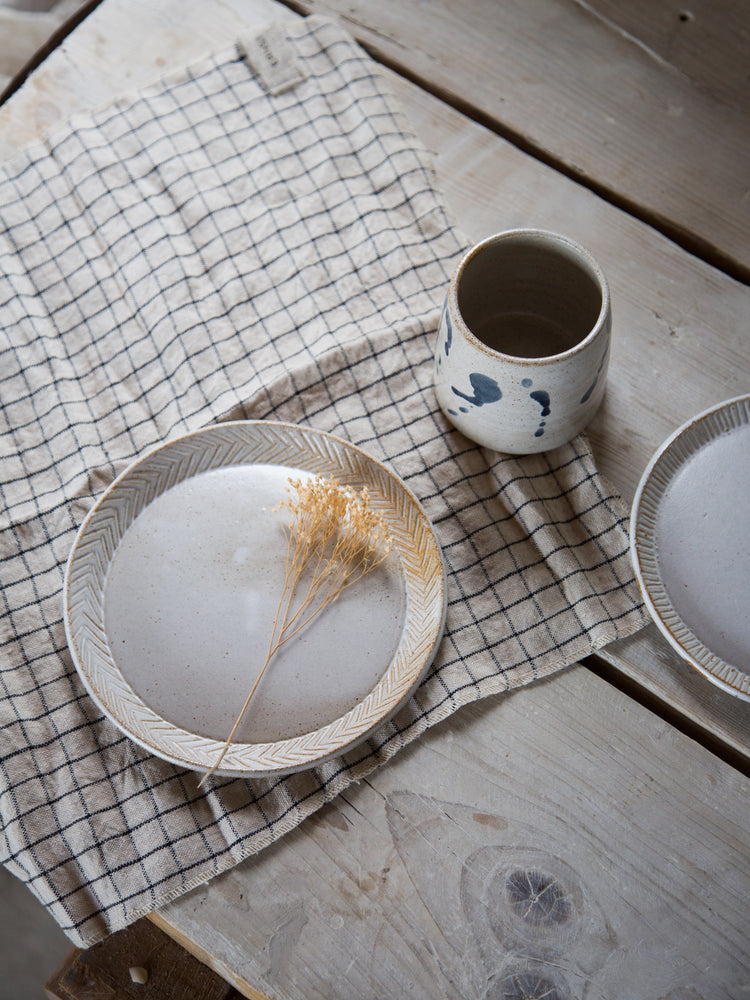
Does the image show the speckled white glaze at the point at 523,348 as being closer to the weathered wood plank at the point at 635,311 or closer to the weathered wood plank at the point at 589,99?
the weathered wood plank at the point at 635,311

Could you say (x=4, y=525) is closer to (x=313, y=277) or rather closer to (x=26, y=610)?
(x=26, y=610)

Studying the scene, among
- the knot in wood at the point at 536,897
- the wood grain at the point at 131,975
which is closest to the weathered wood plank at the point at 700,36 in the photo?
the knot in wood at the point at 536,897

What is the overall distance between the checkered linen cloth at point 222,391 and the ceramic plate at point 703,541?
0.14ft

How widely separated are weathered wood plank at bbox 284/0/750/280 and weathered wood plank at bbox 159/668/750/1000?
49 cm

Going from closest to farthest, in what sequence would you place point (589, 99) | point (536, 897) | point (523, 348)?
point (536, 897) → point (523, 348) → point (589, 99)

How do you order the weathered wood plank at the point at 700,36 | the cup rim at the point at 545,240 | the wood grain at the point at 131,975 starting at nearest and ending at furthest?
the cup rim at the point at 545,240
the wood grain at the point at 131,975
the weathered wood plank at the point at 700,36

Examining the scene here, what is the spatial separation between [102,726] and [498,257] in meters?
0.50

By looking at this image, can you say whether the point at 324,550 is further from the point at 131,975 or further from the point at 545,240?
the point at 131,975

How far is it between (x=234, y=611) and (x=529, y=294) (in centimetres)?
36

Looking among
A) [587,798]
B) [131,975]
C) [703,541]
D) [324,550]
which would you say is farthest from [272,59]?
[131,975]

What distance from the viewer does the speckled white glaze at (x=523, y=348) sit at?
61 centimetres

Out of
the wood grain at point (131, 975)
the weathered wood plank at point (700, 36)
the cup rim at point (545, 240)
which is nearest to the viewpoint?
the cup rim at point (545, 240)

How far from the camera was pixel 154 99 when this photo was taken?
2.86 ft

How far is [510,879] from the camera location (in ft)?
2.02
